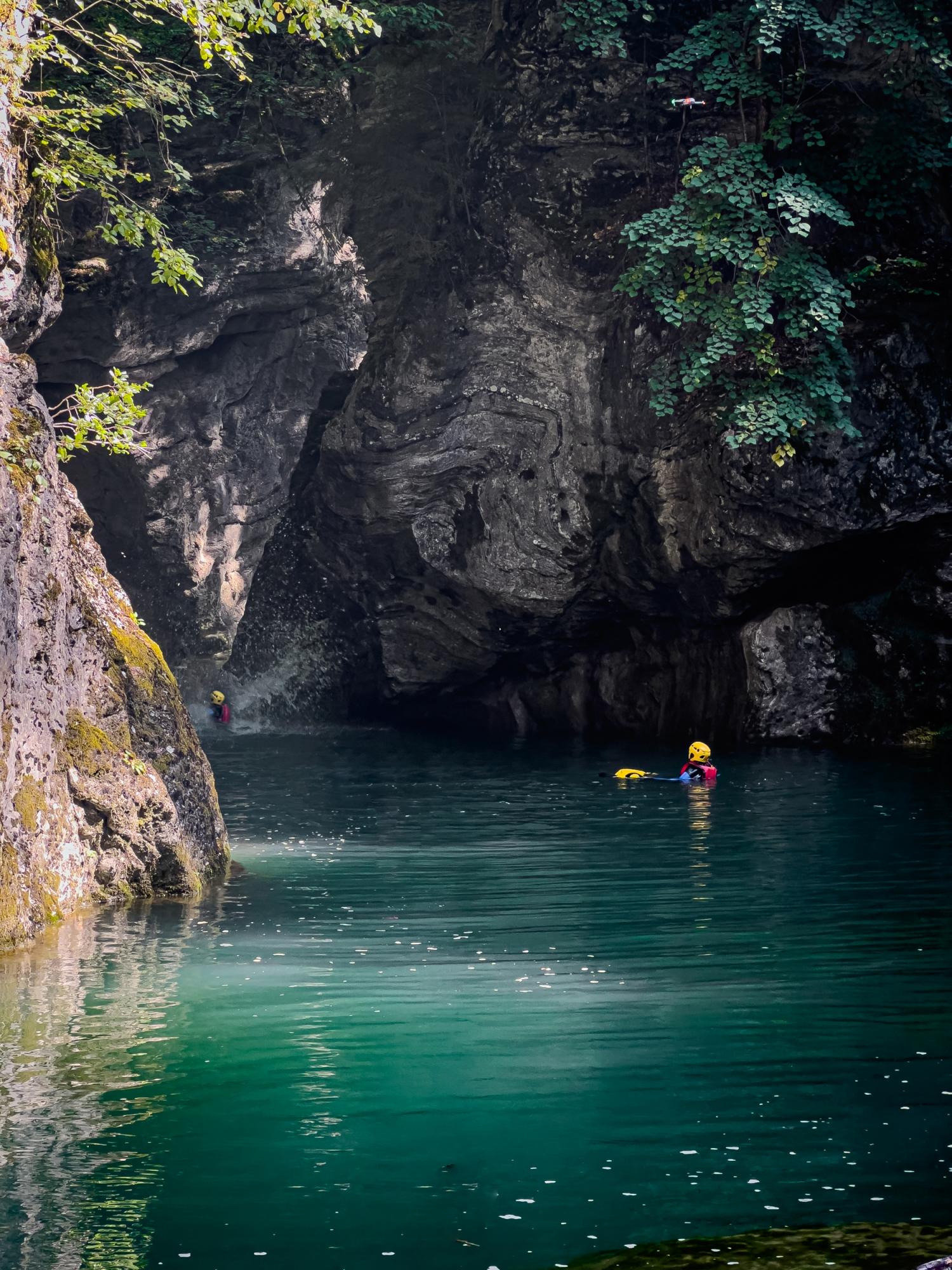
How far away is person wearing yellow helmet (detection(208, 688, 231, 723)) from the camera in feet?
92.7

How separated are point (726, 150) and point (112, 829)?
44.2ft

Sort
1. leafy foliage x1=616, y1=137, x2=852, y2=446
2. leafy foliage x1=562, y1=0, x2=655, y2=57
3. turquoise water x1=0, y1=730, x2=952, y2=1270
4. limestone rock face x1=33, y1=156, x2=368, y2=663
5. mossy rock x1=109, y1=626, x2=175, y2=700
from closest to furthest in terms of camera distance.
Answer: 1. turquoise water x1=0, y1=730, x2=952, y2=1270
2. mossy rock x1=109, y1=626, x2=175, y2=700
3. leafy foliage x1=616, y1=137, x2=852, y2=446
4. leafy foliage x1=562, y1=0, x2=655, y2=57
5. limestone rock face x1=33, y1=156, x2=368, y2=663

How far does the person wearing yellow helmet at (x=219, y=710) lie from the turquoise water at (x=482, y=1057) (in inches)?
585

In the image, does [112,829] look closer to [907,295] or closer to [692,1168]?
[692,1168]

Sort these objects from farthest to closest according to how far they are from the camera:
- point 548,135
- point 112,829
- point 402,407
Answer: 1. point 402,407
2. point 548,135
3. point 112,829

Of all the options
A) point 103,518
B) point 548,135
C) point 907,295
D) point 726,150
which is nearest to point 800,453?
point 907,295

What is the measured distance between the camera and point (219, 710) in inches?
1121

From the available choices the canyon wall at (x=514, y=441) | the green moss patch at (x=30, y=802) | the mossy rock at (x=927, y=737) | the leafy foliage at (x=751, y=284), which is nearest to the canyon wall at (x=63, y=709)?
the green moss patch at (x=30, y=802)

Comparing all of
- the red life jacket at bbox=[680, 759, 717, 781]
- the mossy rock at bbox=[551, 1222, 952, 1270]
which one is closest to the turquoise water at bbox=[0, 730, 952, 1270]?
the mossy rock at bbox=[551, 1222, 952, 1270]

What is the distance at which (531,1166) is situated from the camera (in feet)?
18.4

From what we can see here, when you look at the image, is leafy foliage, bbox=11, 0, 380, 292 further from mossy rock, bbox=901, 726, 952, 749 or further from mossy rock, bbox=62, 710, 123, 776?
mossy rock, bbox=901, 726, 952, 749

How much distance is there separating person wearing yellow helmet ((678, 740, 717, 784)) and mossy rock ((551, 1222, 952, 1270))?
530 inches

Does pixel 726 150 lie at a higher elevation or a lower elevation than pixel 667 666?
higher

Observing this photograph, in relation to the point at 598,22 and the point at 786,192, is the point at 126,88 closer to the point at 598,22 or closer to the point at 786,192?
the point at 598,22
